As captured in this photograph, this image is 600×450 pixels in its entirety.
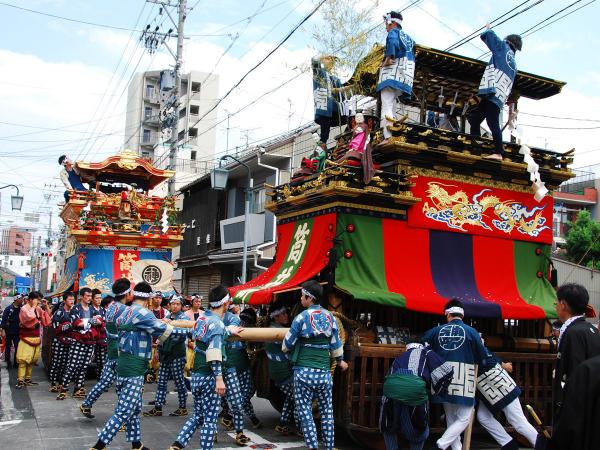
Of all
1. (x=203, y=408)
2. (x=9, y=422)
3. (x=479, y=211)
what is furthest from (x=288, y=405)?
(x=479, y=211)

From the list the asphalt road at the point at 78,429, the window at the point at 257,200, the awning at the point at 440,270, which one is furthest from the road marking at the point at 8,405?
the window at the point at 257,200

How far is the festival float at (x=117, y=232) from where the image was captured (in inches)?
627

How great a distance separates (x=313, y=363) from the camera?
7.09m

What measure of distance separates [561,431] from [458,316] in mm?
4219

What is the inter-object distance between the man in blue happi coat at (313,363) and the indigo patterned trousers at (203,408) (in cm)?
96

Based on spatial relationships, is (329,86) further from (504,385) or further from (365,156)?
(504,385)

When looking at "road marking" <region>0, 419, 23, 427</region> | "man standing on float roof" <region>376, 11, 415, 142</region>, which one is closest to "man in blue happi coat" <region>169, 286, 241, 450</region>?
"road marking" <region>0, 419, 23, 427</region>

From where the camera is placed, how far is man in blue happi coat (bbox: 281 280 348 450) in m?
7.04

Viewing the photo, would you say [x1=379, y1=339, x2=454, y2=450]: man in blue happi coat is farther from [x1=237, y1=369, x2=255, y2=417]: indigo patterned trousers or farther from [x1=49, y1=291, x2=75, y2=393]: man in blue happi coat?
[x1=49, y1=291, x2=75, y2=393]: man in blue happi coat

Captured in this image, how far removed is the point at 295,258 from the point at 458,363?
352 centimetres

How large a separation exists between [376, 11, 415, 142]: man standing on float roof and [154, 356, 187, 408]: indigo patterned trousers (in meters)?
4.87

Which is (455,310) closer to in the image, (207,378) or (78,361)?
(207,378)

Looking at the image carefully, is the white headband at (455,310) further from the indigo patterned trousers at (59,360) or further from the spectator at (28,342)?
the spectator at (28,342)

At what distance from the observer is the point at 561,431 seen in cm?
296
